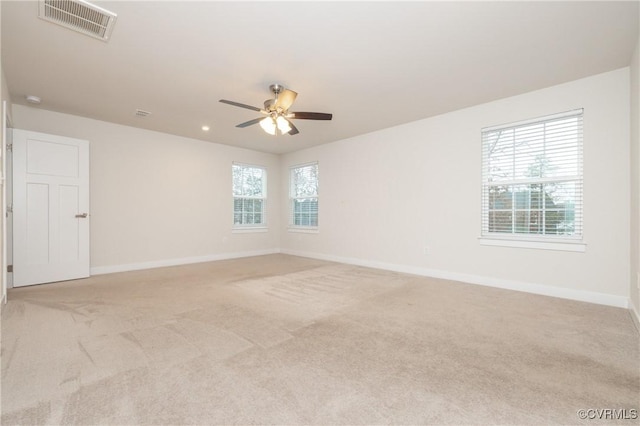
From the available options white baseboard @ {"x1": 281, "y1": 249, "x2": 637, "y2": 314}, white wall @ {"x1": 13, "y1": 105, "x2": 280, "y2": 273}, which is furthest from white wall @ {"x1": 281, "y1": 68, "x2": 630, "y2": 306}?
white wall @ {"x1": 13, "y1": 105, "x2": 280, "y2": 273}

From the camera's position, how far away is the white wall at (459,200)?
10.3ft

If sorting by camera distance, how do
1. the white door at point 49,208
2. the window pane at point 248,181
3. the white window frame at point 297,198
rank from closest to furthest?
the white door at point 49,208 → the white window frame at point 297,198 → the window pane at point 248,181

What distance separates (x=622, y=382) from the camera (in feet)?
5.65

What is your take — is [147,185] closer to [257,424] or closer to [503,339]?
[257,424]

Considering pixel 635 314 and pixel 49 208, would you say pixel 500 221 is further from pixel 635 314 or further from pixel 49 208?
pixel 49 208

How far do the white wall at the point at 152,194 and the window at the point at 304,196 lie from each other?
1133 mm

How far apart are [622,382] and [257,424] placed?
7.01ft

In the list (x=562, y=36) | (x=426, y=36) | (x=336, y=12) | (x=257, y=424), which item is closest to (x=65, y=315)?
(x=257, y=424)

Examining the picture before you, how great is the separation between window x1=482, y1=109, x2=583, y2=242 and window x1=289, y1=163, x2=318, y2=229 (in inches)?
140

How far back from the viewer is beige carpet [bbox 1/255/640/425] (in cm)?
146

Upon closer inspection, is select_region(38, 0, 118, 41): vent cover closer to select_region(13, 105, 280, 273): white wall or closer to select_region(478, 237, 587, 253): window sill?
select_region(13, 105, 280, 273): white wall

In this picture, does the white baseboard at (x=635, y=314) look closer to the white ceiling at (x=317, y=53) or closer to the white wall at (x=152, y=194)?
the white ceiling at (x=317, y=53)

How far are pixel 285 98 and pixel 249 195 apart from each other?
13.6ft

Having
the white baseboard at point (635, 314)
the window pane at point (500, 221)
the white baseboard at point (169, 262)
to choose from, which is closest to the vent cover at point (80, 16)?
the white baseboard at point (169, 262)
